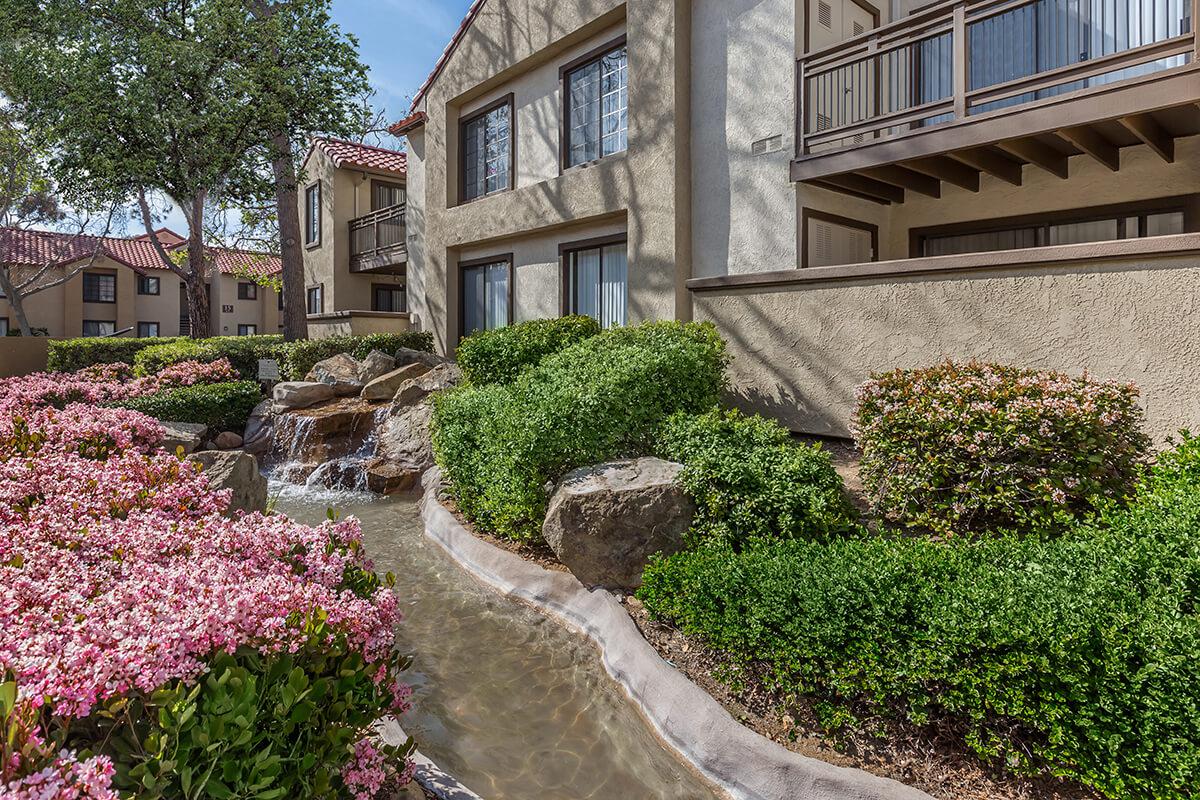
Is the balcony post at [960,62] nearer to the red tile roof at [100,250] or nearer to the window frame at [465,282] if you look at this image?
the window frame at [465,282]

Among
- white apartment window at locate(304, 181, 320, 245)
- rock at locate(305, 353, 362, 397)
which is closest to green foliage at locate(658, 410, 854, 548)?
rock at locate(305, 353, 362, 397)

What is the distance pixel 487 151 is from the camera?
15.8 m

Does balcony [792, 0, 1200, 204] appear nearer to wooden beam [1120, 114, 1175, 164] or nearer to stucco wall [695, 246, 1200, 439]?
wooden beam [1120, 114, 1175, 164]

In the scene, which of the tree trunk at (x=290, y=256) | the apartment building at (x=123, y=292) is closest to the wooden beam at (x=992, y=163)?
the tree trunk at (x=290, y=256)

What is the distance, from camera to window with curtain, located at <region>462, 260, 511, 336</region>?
50.2 feet

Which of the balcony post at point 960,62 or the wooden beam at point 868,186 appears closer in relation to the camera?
the balcony post at point 960,62

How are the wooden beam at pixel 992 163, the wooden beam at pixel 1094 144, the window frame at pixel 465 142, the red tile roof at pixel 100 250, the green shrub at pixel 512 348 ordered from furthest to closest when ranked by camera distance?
the red tile roof at pixel 100 250
the window frame at pixel 465 142
the green shrub at pixel 512 348
the wooden beam at pixel 992 163
the wooden beam at pixel 1094 144

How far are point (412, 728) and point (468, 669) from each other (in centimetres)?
84

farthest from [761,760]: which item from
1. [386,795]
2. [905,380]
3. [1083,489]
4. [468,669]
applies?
[905,380]

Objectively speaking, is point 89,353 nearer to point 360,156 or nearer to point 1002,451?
point 360,156

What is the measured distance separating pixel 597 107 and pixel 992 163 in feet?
23.0

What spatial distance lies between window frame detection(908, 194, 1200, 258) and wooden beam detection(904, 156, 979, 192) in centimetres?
67

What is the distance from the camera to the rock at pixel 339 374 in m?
14.4

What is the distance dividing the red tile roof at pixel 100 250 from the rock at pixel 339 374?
16326mm
